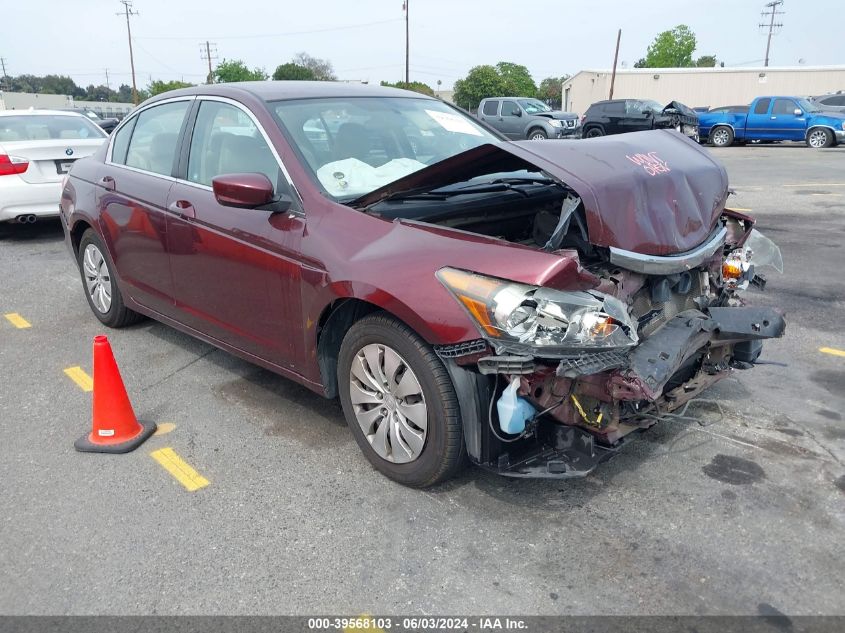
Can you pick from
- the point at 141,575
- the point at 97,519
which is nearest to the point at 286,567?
the point at 141,575

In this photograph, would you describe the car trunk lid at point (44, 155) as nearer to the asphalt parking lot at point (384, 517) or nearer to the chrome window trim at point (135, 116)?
the chrome window trim at point (135, 116)

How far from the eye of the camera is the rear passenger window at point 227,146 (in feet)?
12.1

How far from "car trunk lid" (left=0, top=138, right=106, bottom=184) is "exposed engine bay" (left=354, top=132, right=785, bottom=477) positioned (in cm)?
679

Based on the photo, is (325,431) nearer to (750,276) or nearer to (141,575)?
(141,575)

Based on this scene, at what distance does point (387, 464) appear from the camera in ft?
10.6

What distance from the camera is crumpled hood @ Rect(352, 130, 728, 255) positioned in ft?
9.71

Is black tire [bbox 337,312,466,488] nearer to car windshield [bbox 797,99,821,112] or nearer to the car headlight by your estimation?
the car headlight

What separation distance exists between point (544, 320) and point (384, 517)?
3.80 ft

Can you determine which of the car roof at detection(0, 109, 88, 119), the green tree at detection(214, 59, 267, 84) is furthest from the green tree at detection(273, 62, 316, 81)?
the car roof at detection(0, 109, 88, 119)

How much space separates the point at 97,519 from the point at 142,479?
0.35 metres

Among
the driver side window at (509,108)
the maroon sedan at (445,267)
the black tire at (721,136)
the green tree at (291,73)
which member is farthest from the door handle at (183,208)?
the green tree at (291,73)

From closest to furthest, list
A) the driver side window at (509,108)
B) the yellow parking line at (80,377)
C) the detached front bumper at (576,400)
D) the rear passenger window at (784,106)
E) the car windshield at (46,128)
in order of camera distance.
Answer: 1. the detached front bumper at (576,400)
2. the yellow parking line at (80,377)
3. the car windshield at (46,128)
4. the rear passenger window at (784,106)
5. the driver side window at (509,108)

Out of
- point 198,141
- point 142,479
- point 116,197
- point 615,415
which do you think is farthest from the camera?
point 116,197

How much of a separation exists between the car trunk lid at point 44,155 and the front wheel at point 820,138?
23175 mm
